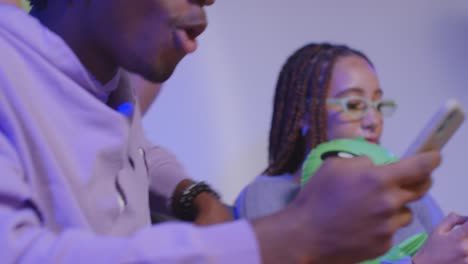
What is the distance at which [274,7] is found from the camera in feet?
5.11

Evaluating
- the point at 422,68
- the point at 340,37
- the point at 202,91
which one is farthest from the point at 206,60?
the point at 422,68

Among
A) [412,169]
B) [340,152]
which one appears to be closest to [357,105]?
[340,152]

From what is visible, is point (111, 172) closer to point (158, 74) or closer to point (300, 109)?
point (158, 74)

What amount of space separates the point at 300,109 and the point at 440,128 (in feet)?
2.53

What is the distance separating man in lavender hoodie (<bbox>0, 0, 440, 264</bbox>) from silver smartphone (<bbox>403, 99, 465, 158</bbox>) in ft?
0.10

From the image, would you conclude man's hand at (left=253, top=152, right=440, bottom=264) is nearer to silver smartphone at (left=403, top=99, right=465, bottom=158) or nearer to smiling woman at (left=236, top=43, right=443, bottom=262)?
silver smartphone at (left=403, top=99, right=465, bottom=158)

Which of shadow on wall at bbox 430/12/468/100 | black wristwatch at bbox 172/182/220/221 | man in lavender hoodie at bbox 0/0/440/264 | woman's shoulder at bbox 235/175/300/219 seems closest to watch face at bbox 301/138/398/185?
woman's shoulder at bbox 235/175/300/219

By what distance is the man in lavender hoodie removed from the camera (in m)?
0.33

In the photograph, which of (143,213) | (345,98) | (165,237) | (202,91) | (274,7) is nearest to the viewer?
(165,237)

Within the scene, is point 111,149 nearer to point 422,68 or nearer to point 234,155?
point 234,155

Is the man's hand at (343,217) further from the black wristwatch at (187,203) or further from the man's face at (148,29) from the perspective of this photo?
the black wristwatch at (187,203)

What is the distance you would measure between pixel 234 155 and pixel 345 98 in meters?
0.41

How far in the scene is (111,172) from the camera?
20.2 inches

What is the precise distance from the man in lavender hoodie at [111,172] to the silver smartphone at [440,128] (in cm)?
3
